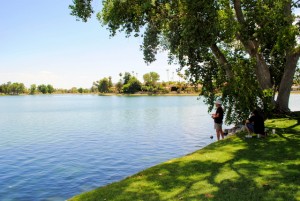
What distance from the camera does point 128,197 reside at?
10773 mm

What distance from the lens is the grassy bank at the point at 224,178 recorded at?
389 inches

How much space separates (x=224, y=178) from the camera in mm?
11531

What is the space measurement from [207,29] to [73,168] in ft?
41.0

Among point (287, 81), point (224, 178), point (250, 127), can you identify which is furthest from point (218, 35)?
point (224, 178)

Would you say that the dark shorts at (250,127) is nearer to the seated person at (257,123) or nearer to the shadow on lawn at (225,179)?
the seated person at (257,123)

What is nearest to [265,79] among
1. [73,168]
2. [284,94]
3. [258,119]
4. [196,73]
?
[284,94]

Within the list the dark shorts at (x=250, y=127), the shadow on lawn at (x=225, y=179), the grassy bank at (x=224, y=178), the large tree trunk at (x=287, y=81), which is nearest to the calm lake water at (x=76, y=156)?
the grassy bank at (x=224, y=178)

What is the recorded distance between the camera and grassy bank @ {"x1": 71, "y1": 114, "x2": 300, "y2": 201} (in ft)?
32.4

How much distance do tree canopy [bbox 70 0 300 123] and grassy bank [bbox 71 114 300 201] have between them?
21.7 feet

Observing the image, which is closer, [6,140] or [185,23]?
Result: [185,23]

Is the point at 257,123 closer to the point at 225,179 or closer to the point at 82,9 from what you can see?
the point at 225,179

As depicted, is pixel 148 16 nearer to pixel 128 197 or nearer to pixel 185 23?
pixel 185 23

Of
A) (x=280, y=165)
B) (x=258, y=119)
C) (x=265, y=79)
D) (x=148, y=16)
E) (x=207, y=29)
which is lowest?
(x=280, y=165)

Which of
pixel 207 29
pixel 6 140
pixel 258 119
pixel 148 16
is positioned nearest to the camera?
pixel 258 119
